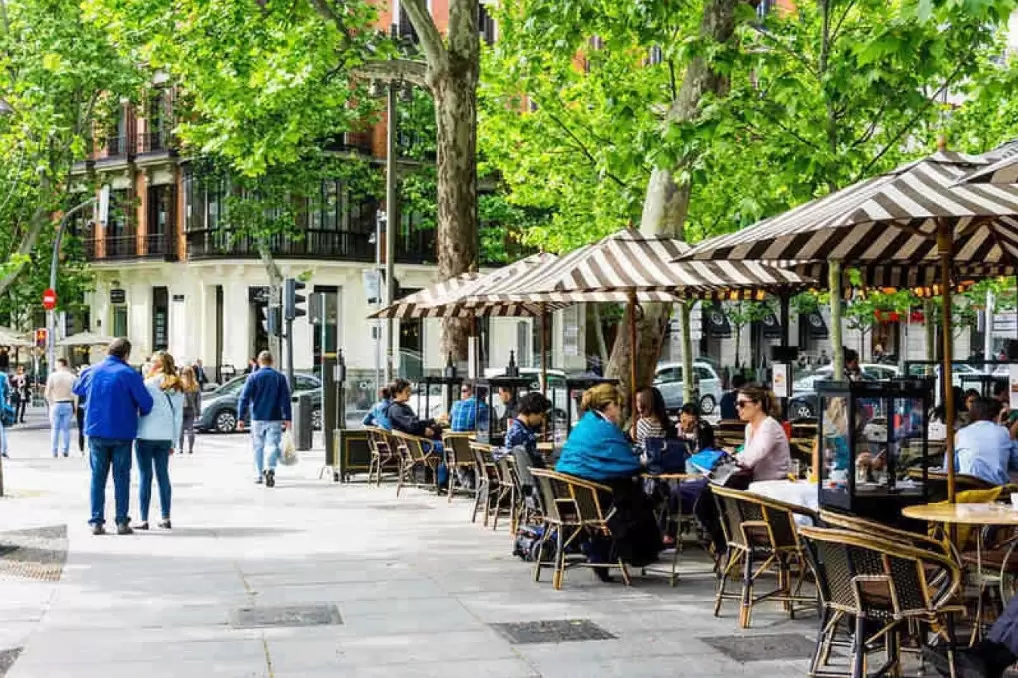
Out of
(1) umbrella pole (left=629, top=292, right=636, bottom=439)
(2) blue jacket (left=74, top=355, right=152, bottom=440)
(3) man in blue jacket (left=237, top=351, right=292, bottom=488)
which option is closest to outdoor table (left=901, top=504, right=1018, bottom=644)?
(1) umbrella pole (left=629, top=292, right=636, bottom=439)

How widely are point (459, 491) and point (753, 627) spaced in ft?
31.1

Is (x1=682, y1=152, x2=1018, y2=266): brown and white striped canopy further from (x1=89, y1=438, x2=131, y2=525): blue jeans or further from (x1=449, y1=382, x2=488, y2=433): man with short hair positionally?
(x1=449, y1=382, x2=488, y2=433): man with short hair

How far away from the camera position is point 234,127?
21.6 m

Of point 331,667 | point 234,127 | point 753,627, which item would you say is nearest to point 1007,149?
point 753,627

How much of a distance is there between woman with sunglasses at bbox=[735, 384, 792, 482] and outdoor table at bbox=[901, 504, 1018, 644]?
200 centimetres

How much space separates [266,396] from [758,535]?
10809 mm

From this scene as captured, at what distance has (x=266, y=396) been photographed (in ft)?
61.0

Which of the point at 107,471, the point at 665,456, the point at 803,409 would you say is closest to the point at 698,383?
the point at 803,409

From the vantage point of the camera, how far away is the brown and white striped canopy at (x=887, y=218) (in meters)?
7.88

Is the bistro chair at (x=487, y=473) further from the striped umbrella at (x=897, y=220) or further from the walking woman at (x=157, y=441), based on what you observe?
the striped umbrella at (x=897, y=220)

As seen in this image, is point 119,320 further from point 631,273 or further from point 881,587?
point 881,587

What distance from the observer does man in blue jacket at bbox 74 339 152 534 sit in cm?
1279

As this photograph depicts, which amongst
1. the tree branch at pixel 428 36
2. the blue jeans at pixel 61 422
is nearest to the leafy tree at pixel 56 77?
the blue jeans at pixel 61 422

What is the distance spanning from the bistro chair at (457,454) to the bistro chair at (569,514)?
5.48 m
